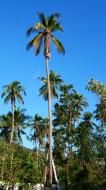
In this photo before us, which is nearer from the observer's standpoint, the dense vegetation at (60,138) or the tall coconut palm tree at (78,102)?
the dense vegetation at (60,138)

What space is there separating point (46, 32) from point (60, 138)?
82.0ft

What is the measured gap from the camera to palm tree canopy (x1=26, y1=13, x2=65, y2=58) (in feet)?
149

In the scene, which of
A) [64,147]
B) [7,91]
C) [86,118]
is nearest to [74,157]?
[64,147]

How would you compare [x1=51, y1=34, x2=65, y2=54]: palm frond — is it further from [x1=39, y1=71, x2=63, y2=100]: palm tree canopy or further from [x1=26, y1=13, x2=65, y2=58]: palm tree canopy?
[x1=39, y1=71, x2=63, y2=100]: palm tree canopy

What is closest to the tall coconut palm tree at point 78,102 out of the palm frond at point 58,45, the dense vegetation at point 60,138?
the dense vegetation at point 60,138

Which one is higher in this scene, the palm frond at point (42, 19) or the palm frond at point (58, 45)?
the palm frond at point (42, 19)

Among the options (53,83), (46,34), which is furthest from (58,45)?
(53,83)

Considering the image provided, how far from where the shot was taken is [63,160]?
66.7 m

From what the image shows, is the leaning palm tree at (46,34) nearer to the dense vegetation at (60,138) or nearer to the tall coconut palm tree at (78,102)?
the dense vegetation at (60,138)

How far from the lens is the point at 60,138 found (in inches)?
2628

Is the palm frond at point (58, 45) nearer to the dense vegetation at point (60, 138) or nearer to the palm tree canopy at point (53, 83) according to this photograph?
the dense vegetation at point (60, 138)

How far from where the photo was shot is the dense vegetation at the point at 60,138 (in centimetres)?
4544

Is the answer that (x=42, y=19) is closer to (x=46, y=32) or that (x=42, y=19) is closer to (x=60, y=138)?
(x=46, y=32)

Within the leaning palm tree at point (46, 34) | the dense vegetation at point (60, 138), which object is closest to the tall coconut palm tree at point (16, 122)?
the dense vegetation at point (60, 138)
